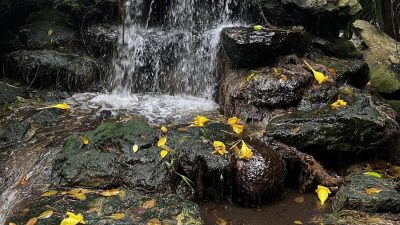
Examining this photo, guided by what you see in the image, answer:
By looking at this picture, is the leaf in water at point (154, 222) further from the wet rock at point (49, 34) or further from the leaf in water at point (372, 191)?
the wet rock at point (49, 34)

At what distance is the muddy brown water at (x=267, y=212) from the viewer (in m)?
3.57

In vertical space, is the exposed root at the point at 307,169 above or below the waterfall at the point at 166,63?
below

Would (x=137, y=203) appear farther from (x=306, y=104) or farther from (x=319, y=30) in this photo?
(x=319, y=30)

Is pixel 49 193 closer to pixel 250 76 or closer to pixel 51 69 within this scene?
pixel 250 76

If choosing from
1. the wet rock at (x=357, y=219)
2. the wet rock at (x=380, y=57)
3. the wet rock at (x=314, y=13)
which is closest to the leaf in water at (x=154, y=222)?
the wet rock at (x=357, y=219)

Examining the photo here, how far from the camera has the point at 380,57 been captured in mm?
7078

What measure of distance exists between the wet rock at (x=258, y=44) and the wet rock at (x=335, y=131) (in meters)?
1.18

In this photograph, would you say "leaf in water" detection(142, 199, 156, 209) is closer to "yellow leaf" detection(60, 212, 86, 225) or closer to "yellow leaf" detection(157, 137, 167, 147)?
"yellow leaf" detection(60, 212, 86, 225)

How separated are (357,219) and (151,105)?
10.9 feet

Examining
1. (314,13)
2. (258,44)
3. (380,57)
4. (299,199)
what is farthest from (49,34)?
(380,57)

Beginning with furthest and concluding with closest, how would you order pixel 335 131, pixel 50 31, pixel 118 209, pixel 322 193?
1. pixel 50 31
2. pixel 335 131
3. pixel 322 193
4. pixel 118 209

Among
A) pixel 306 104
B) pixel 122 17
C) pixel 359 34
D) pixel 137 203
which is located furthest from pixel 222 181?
pixel 359 34

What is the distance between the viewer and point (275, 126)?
4.43 meters

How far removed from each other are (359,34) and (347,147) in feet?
12.8
